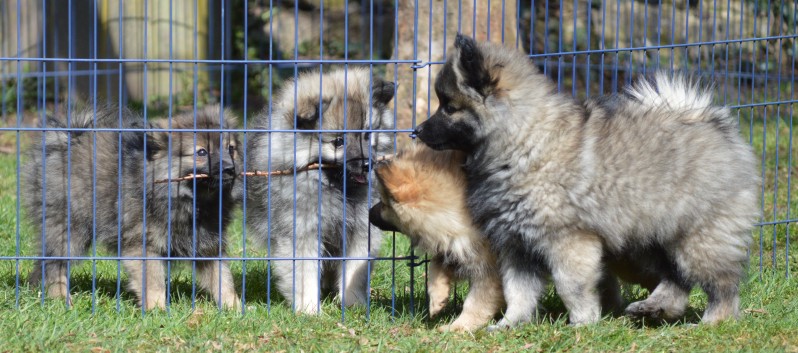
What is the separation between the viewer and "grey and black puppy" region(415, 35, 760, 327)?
399cm

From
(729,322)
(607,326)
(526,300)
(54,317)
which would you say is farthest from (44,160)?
(729,322)

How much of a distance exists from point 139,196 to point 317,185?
0.90m

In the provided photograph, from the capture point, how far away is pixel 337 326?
4355mm

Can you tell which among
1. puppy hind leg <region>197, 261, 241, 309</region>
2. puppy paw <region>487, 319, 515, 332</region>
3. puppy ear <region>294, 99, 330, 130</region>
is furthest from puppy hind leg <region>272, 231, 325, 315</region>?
puppy paw <region>487, 319, 515, 332</region>

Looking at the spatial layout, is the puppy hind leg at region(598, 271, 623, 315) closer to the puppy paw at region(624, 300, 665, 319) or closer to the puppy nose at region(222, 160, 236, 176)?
the puppy paw at region(624, 300, 665, 319)

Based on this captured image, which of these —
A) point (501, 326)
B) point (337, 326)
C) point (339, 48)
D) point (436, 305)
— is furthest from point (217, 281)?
point (339, 48)

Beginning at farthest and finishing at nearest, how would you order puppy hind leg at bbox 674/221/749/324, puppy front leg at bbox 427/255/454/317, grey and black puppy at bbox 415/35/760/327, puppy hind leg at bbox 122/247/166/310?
puppy hind leg at bbox 122/247/166/310 → puppy front leg at bbox 427/255/454/317 → puppy hind leg at bbox 674/221/749/324 → grey and black puppy at bbox 415/35/760/327

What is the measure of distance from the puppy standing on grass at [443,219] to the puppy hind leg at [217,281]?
3.14ft

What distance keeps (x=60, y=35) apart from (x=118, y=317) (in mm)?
6944

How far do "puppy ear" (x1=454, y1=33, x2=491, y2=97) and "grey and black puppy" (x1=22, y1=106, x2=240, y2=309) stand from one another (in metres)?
1.38

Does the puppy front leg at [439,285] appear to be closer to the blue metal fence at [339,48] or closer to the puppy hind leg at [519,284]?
the puppy hind leg at [519,284]

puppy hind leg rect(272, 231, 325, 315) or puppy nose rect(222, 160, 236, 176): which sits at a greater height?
puppy nose rect(222, 160, 236, 176)

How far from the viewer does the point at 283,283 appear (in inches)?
191

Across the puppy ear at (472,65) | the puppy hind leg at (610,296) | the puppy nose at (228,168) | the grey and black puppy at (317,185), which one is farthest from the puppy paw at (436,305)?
the puppy nose at (228,168)
